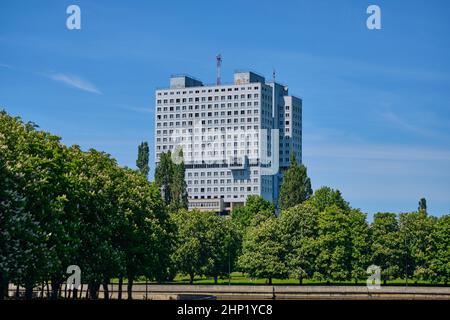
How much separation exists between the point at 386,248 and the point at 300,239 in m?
15.1

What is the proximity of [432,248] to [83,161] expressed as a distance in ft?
246

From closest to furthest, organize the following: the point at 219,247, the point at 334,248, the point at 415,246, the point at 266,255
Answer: the point at 415,246 < the point at 334,248 < the point at 266,255 < the point at 219,247

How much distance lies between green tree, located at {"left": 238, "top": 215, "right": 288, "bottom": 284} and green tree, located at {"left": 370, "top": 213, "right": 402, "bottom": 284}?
53.1 feet

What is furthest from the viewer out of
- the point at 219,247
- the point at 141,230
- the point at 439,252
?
the point at 219,247

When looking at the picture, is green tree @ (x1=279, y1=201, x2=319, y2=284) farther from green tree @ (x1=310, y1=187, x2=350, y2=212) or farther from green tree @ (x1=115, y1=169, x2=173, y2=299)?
green tree @ (x1=115, y1=169, x2=173, y2=299)

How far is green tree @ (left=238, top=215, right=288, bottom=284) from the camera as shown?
485 feet

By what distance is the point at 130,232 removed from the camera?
9744 centimetres

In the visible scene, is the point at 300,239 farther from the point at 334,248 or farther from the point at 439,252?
the point at 439,252

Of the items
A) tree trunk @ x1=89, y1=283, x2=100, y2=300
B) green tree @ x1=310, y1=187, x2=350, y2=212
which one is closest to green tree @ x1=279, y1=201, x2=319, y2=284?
green tree @ x1=310, y1=187, x2=350, y2=212

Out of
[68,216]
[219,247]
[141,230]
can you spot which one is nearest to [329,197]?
[219,247]

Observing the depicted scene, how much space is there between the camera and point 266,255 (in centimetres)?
14950
